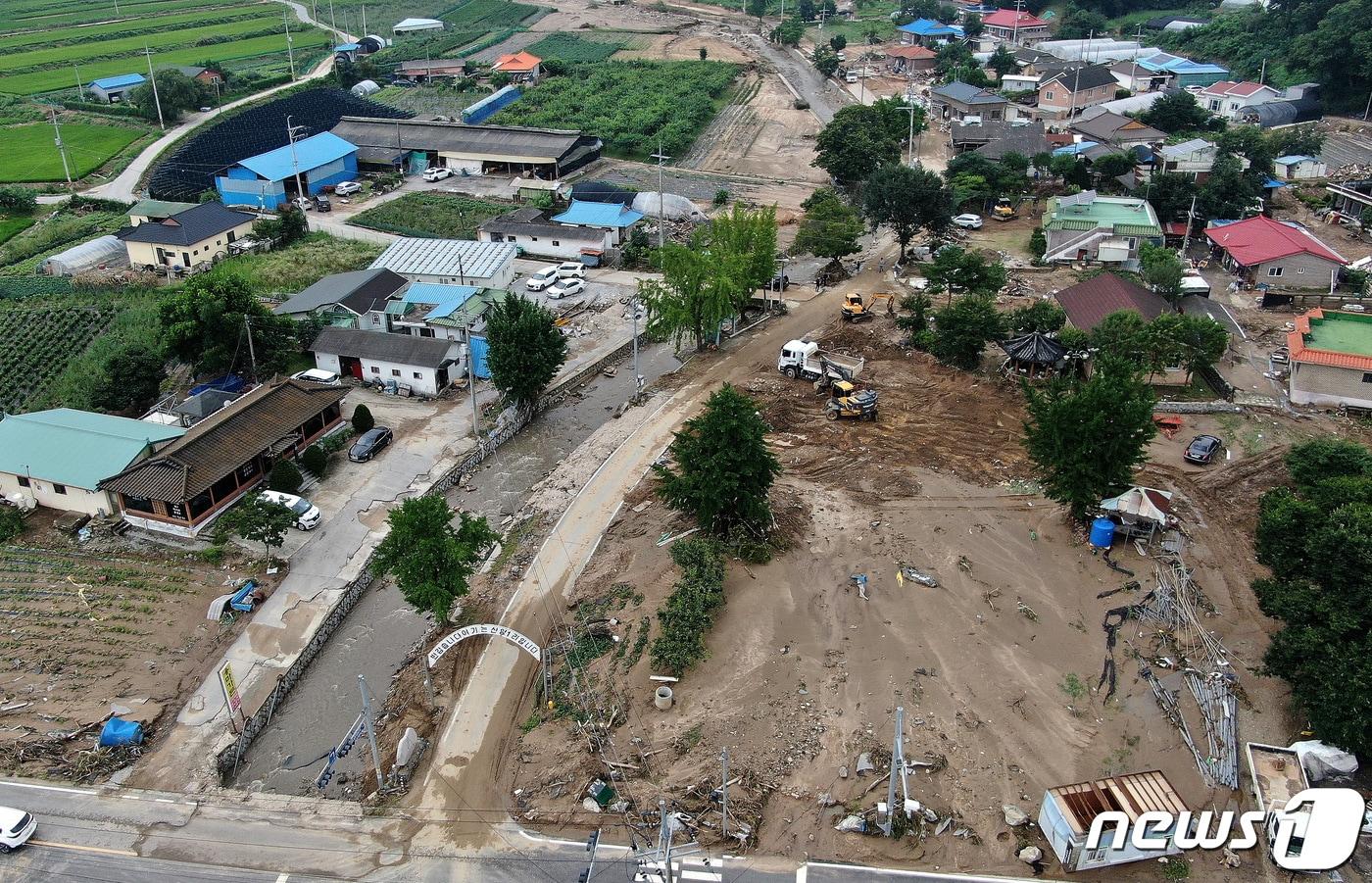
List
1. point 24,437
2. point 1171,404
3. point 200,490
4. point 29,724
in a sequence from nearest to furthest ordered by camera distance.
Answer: point 29,724 → point 200,490 → point 24,437 → point 1171,404

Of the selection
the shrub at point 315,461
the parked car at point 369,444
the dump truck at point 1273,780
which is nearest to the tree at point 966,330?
the dump truck at point 1273,780

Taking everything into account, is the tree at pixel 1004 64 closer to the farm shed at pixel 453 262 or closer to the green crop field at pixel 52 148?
the farm shed at pixel 453 262

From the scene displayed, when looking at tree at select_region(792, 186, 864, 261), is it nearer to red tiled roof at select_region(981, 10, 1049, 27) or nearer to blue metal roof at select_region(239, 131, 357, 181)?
blue metal roof at select_region(239, 131, 357, 181)

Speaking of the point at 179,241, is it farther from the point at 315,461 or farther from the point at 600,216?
the point at 315,461

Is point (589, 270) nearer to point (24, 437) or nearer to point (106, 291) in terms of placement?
point (106, 291)

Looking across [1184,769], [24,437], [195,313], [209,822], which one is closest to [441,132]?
[195,313]
